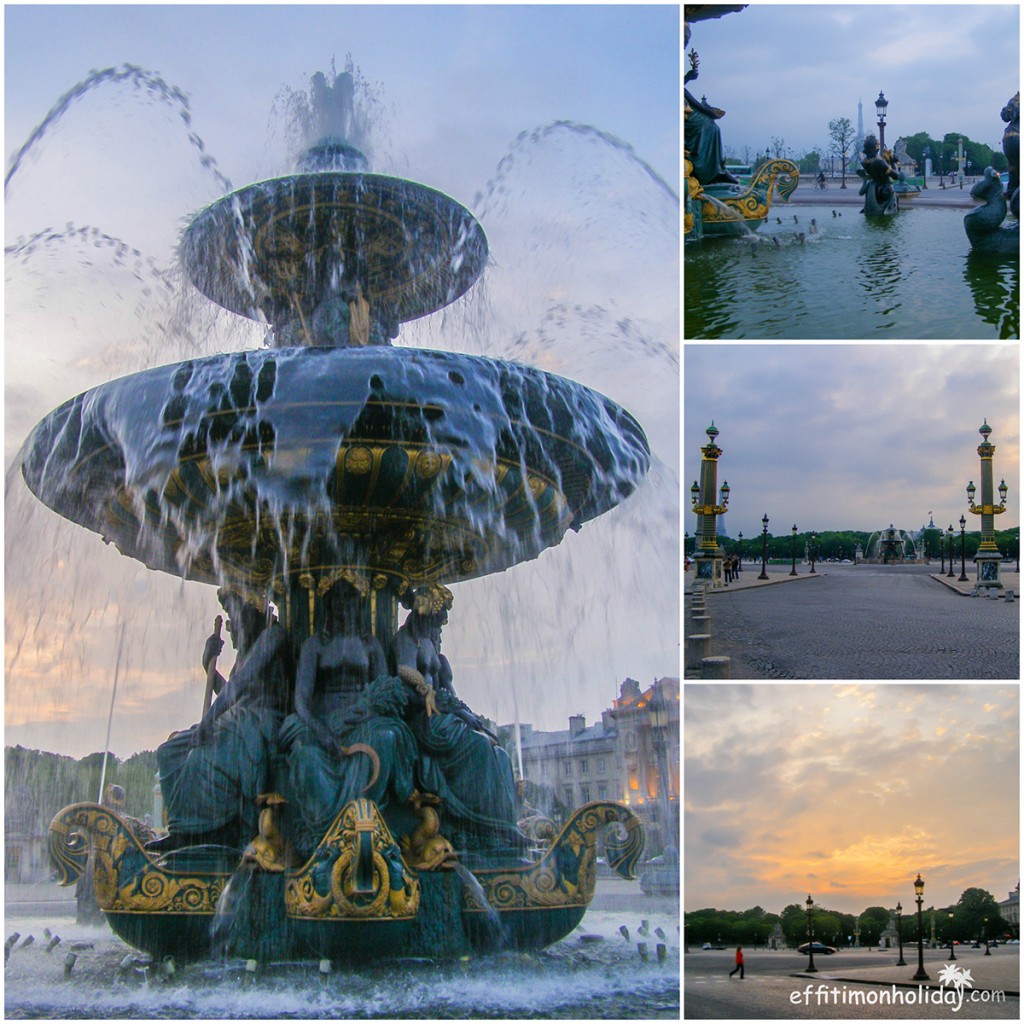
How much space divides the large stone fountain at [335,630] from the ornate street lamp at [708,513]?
423 inches

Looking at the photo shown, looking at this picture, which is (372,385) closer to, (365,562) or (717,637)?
(365,562)

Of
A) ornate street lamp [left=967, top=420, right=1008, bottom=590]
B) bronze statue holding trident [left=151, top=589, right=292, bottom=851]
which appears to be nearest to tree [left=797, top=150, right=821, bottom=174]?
ornate street lamp [left=967, top=420, right=1008, bottom=590]

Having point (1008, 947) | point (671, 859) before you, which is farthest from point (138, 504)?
point (1008, 947)

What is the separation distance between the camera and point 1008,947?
1026 centimetres

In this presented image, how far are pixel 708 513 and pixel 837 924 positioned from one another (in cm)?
744

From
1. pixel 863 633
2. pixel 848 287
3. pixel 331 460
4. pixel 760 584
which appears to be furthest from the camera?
pixel 760 584

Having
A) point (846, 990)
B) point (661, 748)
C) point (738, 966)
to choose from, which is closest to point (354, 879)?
point (846, 990)

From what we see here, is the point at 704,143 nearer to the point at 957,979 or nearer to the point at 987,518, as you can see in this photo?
the point at 957,979

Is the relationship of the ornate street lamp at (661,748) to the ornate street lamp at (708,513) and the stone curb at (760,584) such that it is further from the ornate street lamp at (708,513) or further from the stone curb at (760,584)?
the ornate street lamp at (708,513)

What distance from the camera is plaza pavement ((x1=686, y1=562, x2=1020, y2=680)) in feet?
38.5

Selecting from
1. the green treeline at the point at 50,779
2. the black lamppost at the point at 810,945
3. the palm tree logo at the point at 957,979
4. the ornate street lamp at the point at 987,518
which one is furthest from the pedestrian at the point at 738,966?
the ornate street lamp at the point at 987,518

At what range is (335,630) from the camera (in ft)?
26.8

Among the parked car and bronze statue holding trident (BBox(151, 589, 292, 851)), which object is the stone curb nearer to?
the parked car

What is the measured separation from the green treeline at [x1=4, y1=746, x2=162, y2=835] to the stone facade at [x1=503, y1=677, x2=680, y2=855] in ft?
14.2
